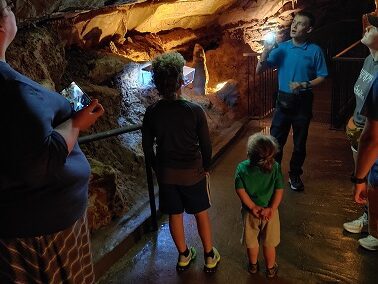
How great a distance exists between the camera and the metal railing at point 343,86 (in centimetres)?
725

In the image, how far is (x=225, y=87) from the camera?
842 cm

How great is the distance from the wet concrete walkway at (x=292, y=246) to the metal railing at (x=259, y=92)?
129 inches

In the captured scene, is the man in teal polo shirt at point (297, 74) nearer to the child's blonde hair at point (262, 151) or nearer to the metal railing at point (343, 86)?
the child's blonde hair at point (262, 151)

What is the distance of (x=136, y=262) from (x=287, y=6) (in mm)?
8741

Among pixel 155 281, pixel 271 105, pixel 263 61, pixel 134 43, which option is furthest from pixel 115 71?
pixel 271 105

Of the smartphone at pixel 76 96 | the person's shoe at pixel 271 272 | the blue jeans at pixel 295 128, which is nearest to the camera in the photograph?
the smartphone at pixel 76 96

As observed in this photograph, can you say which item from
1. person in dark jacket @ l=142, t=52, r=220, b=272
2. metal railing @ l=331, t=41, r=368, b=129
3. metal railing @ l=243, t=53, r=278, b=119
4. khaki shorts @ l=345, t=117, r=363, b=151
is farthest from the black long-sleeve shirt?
metal railing @ l=243, t=53, r=278, b=119

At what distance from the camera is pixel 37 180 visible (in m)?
1.83

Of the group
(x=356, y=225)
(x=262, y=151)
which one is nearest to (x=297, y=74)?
(x=356, y=225)

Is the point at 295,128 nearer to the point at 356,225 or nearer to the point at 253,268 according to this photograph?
the point at 356,225

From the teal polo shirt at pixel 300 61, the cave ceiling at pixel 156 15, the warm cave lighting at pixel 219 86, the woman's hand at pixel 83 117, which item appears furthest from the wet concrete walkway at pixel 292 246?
the warm cave lighting at pixel 219 86

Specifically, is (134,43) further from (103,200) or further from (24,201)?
(24,201)

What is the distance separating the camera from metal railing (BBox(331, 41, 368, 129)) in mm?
7246

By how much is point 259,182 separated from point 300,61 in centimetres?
201
